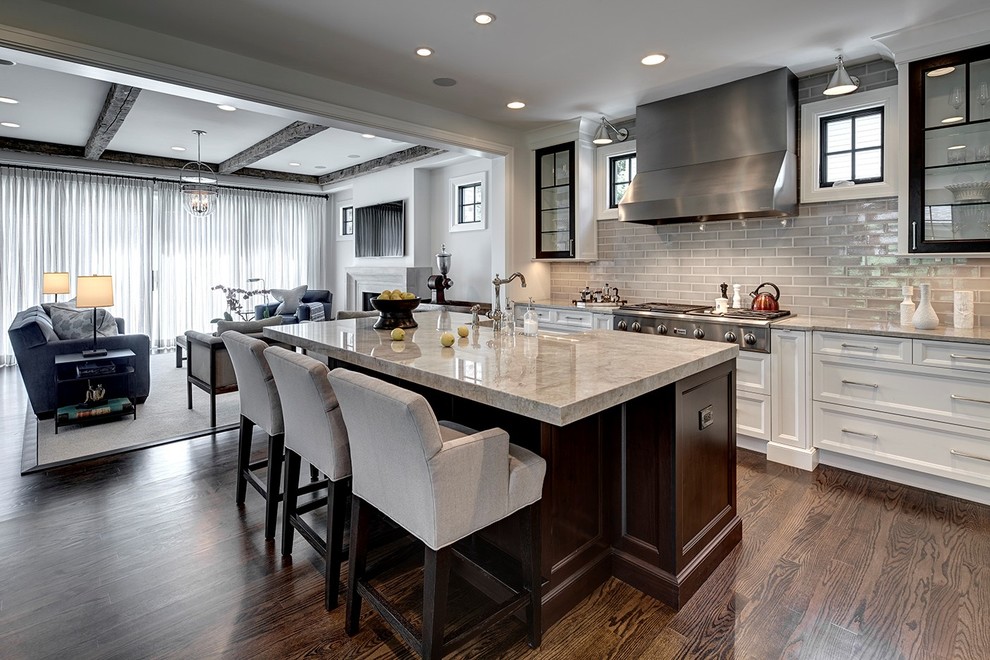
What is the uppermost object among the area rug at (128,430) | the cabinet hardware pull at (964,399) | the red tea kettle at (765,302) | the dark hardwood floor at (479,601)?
the red tea kettle at (765,302)

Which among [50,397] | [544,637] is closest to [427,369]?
[544,637]

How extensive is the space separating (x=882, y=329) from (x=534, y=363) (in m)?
2.40

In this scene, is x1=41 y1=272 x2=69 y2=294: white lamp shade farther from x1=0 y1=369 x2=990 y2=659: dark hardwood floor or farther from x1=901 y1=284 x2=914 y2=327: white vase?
x1=901 y1=284 x2=914 y2=327: white vase

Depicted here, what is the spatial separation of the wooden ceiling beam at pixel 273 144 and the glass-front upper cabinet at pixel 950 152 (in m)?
4.53

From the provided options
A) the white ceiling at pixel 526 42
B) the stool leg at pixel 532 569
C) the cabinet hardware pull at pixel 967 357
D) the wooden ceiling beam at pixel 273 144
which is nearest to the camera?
the stool leg at pixel 532 569

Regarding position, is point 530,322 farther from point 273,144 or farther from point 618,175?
point 273,144

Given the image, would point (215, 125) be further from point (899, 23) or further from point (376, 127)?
point (899, 23)

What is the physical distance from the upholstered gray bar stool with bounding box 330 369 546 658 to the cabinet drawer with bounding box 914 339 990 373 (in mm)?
2564

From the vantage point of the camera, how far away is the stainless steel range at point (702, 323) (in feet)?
11.6

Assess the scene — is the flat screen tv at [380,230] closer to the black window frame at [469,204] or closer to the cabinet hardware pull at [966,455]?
the black window frame at [469,204]

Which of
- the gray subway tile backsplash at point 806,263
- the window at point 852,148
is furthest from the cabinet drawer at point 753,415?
the window at point 852,148

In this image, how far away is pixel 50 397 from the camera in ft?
14.9

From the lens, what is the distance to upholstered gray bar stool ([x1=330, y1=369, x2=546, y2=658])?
148 centimetres

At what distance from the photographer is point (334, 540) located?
77.0 inches
